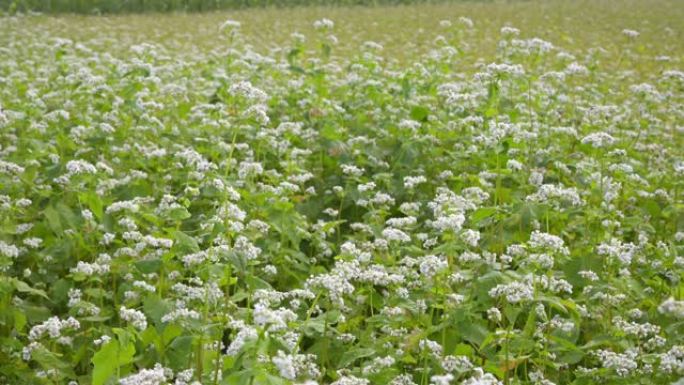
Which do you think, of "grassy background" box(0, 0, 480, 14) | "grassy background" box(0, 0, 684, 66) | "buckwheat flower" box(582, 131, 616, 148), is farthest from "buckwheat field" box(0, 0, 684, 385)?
"grassy background" box(0, 0, 480, 14)

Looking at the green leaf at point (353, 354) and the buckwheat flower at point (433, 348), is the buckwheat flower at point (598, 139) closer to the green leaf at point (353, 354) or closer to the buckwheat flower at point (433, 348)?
the buckwheat flower at point (433, 348)

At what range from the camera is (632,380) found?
3475mm

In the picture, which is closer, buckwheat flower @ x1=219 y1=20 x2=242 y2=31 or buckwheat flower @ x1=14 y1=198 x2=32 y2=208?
buckwheat flower @ x1=14 y1=198 x2=32 y2=208

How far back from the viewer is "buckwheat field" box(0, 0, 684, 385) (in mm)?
3547

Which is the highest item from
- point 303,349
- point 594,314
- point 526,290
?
point 526,290

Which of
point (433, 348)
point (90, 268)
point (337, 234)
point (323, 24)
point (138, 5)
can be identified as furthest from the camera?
point (138, 5)

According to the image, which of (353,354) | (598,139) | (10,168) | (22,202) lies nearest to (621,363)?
(353,354)

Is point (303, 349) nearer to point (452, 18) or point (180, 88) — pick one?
point (180, 88)

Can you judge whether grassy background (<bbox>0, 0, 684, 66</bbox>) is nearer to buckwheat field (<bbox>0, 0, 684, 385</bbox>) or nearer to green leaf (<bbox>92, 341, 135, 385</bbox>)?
buckwheat field (<bbox>0, 0, 684, 385</bbox>)

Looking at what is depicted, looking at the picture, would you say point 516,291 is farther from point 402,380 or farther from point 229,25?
point 229,25

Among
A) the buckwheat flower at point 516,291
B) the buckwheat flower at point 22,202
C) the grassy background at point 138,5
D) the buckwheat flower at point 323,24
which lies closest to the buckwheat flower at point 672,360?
the buckwheat flower at point 516,291

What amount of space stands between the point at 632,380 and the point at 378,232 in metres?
1.78

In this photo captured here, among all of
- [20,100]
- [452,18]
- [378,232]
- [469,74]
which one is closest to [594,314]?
[378,232]

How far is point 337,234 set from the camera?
5711 mm
